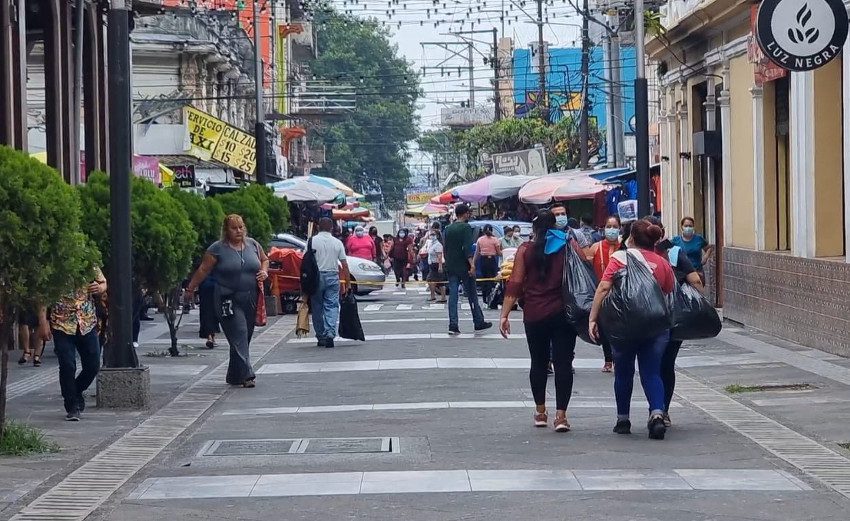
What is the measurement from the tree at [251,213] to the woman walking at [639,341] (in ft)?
51.3

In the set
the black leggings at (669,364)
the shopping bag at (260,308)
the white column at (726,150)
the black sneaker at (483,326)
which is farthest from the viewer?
the white column at (726,150)

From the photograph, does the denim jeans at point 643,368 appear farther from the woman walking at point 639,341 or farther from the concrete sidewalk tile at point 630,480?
the concrete sidewalk tile at point 630,480

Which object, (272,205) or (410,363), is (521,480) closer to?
(410,363)

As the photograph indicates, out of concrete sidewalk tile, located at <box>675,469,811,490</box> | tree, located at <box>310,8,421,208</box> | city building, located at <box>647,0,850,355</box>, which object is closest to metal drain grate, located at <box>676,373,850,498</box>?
concrete sidewalk tile, located at <box>675,469,811,490</box>

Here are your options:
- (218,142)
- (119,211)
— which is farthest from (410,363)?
(218,142)

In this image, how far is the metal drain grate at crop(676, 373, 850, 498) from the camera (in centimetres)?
977

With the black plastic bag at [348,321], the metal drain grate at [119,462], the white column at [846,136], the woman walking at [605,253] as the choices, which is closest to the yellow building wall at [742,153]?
the white column at [846,136]

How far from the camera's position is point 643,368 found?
11.6m

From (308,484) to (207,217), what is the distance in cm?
1257

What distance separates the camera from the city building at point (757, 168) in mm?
19016

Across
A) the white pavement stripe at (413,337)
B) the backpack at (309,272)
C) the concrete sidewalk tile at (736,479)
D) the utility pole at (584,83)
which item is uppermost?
the utility pole at (584,83)

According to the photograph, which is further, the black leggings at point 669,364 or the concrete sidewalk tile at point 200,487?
the black leggings at point 669,364

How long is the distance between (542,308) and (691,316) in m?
1.17

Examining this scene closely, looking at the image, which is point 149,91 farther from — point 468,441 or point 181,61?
point 468,441
